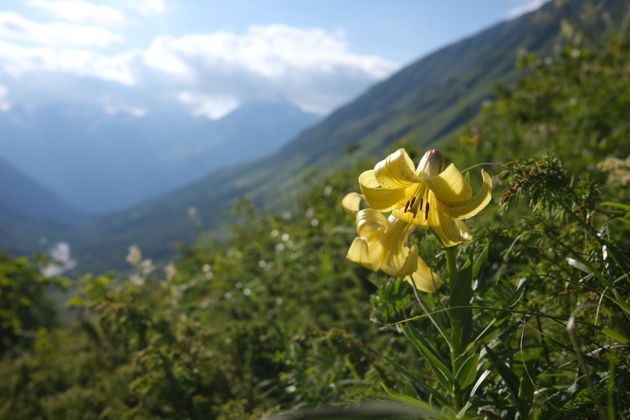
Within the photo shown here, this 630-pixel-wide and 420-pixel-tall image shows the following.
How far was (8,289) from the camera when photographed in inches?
→ 219

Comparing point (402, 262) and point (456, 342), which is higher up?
point (402, 262)

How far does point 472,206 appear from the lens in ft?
4.29

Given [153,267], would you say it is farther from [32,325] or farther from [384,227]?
[384,227]

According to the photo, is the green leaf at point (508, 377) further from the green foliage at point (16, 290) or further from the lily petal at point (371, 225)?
the green foliage at point (16, 290)

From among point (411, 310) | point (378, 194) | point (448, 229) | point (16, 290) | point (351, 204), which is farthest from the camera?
point (16, 290)

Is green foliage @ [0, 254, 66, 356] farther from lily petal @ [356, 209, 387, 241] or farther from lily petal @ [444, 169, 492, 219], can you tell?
lily petal @ [444, 169, 492, 219]

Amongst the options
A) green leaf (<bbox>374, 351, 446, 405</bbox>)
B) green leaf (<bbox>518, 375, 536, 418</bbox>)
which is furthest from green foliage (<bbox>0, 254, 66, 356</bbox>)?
green leaf (<bbox>518, 375, 536, 418</bbox>)

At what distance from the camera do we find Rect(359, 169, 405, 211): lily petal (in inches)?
57.3

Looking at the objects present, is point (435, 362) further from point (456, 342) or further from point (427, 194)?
point (427, 194)

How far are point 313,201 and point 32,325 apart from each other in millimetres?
5819

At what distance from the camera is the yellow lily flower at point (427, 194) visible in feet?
4.19

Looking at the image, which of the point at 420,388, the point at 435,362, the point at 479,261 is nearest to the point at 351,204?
the point at 479,261

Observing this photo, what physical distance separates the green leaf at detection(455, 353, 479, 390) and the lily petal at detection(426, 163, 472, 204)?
49 centimetres

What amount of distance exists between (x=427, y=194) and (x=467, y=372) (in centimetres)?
61
